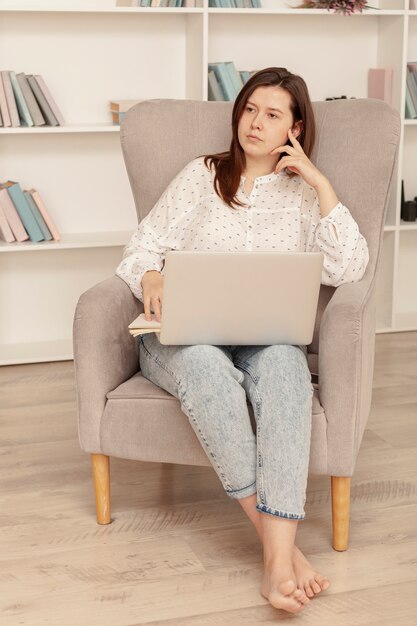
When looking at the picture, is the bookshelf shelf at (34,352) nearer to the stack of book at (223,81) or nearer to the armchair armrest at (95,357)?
the stack of book at (223,81)

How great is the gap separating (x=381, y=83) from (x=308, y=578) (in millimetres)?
2622

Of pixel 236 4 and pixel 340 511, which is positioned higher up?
pixel 236 4

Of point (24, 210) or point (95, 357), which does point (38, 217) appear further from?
point (95, 357)

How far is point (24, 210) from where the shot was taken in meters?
3.61

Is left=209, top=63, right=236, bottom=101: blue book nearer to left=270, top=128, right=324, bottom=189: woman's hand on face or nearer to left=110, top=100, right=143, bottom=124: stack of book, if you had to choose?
left=110, top=100, right=143, bottom=124: stack of book

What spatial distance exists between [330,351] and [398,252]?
7.59ft

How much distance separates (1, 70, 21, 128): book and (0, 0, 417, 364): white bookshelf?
116 mm

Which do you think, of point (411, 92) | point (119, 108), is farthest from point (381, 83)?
point (119, 108)

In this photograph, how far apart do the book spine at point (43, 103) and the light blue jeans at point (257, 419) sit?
5.78 feet

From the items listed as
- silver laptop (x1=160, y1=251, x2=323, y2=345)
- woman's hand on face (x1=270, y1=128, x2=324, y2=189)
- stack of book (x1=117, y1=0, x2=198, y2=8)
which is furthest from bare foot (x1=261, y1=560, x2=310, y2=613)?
stack of book (x1=117, y1=0, x2=198, y2=8)

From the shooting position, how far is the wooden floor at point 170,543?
1.96 meters

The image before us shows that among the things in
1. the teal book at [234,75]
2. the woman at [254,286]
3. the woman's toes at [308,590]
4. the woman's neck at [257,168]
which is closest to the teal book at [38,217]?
the teal book at [234,75]

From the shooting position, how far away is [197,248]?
2400 millimetres

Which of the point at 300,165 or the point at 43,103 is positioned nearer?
the point at 300,165
